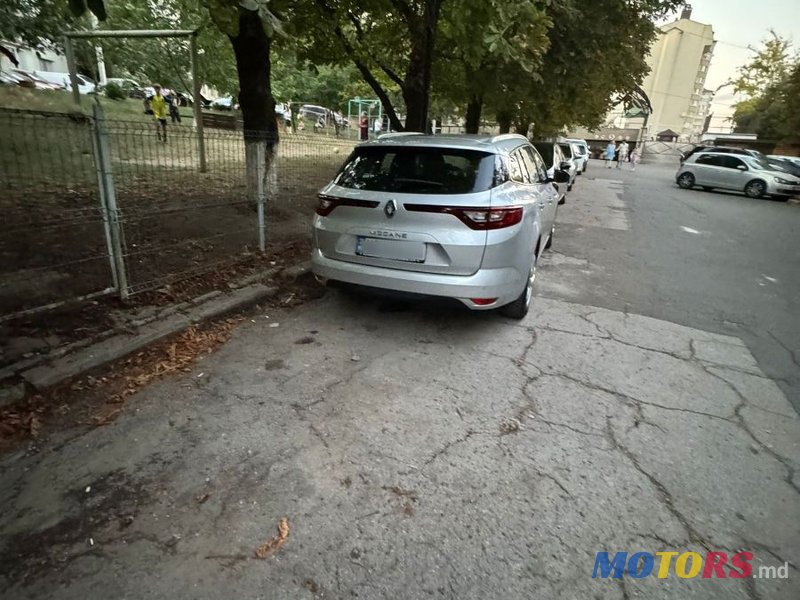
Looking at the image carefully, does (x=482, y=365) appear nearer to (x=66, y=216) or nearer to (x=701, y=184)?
(x=66, y=216)

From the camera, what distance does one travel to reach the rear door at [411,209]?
366cm

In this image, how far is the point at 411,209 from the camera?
3.74m

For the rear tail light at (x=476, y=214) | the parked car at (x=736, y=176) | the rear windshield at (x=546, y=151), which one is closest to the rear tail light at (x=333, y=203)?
the rear tail light at (x=476, y=214)

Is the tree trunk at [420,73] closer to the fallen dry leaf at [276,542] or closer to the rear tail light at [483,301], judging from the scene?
the rear tail light at [483,301]

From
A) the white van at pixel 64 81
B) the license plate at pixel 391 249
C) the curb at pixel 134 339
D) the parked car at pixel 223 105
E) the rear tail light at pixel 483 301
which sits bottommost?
the curb at pixel 134 339

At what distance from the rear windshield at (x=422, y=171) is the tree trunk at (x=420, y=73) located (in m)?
5.08

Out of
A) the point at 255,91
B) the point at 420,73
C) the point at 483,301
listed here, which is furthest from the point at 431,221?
the point at 420,73

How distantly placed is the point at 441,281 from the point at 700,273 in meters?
5.24

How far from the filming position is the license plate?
3764 millimetres

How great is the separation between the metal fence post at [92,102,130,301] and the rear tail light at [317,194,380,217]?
1690 millimetres

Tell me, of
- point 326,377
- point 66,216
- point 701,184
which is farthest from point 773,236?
point 66,216

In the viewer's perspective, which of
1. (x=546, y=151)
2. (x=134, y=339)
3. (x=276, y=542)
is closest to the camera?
(x=276, y=542)

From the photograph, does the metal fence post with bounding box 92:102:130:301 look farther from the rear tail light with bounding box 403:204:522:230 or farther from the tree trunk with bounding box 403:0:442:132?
the tree trunk with bounding box 403:0:442:132

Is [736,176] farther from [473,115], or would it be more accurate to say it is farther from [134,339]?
[134,339]
